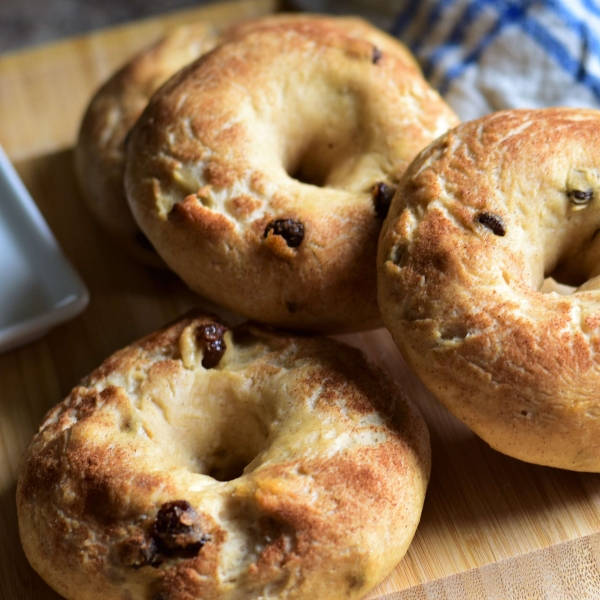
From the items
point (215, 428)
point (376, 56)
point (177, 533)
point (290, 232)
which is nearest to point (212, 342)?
point (215, 428)

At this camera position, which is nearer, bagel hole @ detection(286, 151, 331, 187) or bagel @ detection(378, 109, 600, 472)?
bagel @ detection(378, 109, 600, 472)

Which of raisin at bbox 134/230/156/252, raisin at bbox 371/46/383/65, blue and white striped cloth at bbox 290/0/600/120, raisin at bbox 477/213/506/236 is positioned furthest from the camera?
blue and white striped cloth at bbox 290/0/600/120

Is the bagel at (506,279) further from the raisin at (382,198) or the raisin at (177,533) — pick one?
→ the raisin at (177,533)

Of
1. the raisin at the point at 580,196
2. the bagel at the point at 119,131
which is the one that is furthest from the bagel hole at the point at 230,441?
the raisin at the point at 580,196

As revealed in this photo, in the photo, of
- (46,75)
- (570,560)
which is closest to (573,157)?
(570,560)

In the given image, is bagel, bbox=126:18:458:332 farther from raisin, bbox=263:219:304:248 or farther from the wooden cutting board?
the wooden cutting board

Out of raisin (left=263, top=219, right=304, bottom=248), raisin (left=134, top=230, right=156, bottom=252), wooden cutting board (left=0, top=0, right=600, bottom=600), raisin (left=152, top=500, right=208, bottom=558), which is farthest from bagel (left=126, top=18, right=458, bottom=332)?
raisin (left=152, top=500, right=208, bottom=558)
